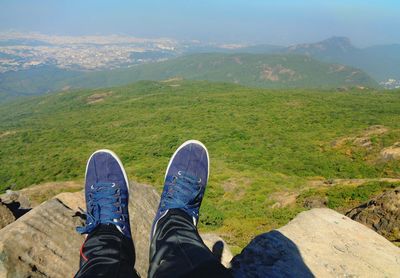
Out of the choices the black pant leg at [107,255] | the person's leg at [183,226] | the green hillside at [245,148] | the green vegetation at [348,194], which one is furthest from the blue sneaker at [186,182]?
the green vegetation at [348,194]

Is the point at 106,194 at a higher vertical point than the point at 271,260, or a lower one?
higher

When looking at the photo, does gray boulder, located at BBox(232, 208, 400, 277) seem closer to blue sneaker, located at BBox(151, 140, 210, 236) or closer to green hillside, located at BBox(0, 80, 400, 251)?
blue sneaker, located at BBox(151, 140, 210, 236)

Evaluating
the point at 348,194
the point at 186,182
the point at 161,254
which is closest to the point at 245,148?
the point at 348,194

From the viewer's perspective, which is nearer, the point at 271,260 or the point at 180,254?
the point at 180,254

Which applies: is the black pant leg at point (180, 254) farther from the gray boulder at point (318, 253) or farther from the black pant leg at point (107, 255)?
the gray boulder at point (318, 253)

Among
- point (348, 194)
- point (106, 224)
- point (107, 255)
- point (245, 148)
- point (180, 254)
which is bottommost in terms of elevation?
point (245, 148)

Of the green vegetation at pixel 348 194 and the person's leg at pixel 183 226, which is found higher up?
the person's leg at pixel 183 226

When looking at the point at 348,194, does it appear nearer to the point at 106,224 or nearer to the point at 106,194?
the point at 106,194

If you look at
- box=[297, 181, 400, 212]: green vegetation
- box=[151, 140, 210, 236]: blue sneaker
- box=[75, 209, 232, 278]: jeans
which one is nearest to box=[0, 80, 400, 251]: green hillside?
box=[297, 181, 400, 212]: green vegetation
